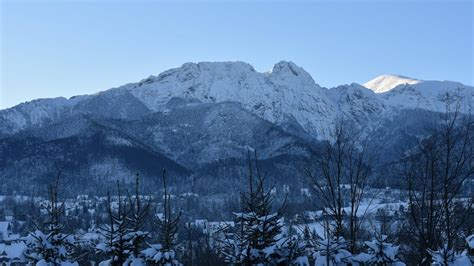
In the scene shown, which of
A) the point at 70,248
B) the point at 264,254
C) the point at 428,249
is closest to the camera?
the point at 428,249

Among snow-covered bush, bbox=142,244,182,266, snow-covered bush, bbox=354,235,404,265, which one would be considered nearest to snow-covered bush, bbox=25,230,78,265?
snow-covered bush, bbox=142,244,182,266

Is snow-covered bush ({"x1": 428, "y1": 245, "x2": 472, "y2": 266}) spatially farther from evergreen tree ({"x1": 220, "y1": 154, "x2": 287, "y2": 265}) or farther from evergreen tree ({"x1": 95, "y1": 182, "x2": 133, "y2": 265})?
evergreen tree ({"x1": 95, "y1": 182, "x2": 133, "y2": 265})

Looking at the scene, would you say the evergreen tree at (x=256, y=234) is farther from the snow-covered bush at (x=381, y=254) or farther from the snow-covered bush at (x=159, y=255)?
the snow-covered bush at (x=381, y=254)

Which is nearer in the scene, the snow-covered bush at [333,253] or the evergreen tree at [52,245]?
the snow-covered bush at [333,253]

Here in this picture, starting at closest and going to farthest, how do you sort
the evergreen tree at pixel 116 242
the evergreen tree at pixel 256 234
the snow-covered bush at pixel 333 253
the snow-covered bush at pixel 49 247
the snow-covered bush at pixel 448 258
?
the snow-covered bush at pixel 448 258 → the snow-covered bush at pixel 333 253 → the evergreen tree at pixel 256 234 → the evergreen tree at pixel 116 242 → the snow-covered bush at pixel 49 247

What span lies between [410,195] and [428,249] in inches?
58.6

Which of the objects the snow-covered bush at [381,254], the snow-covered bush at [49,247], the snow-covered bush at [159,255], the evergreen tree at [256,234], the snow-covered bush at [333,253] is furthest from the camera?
the snow-covered bush at [49,247]

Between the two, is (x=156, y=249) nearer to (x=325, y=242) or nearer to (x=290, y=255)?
(x=290, y=255)

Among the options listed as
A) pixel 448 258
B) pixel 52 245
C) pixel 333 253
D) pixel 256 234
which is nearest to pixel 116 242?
pixel 52 245

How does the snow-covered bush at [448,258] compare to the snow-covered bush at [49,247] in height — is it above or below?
below

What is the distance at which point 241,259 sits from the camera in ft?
42.2

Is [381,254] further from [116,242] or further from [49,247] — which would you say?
[49,247]

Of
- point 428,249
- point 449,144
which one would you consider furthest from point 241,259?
point 449,144

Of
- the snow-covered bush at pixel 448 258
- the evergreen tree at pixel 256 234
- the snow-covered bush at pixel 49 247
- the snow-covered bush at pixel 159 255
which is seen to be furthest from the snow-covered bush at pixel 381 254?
the snow-covered bush at pixel 49 247
